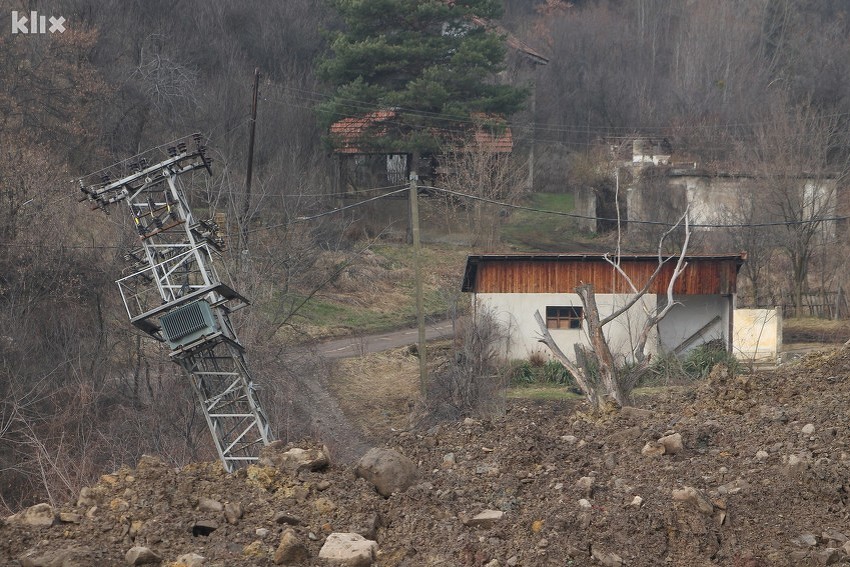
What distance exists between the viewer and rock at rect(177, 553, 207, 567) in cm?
850

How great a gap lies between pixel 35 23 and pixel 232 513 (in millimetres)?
32043

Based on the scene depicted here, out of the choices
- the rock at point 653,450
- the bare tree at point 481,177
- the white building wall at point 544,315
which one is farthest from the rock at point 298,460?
the bare tree at point 481,177

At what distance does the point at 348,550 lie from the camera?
8922mm

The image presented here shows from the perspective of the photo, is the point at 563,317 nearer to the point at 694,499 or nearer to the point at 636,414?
the point at 636,414

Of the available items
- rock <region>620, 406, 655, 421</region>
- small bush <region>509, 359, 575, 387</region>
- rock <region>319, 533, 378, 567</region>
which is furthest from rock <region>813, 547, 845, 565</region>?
small bush <region>509, 359, 575, 387</region>

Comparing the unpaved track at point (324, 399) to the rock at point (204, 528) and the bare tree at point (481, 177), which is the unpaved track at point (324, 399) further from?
the rock at point (204, 528)

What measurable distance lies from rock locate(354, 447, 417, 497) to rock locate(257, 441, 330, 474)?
1.12 feet

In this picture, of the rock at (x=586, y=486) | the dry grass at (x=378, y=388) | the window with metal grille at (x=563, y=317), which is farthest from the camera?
the window with metal grille at (x=563, y=317)

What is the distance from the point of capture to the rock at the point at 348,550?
348 inches

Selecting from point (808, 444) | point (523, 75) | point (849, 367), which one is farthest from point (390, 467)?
point (523, 75)

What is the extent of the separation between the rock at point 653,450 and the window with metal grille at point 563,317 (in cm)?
1730

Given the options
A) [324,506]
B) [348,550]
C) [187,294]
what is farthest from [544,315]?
[348,550]

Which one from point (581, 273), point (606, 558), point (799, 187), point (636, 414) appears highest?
point (606, 558)

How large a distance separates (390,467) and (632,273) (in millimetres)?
19642
